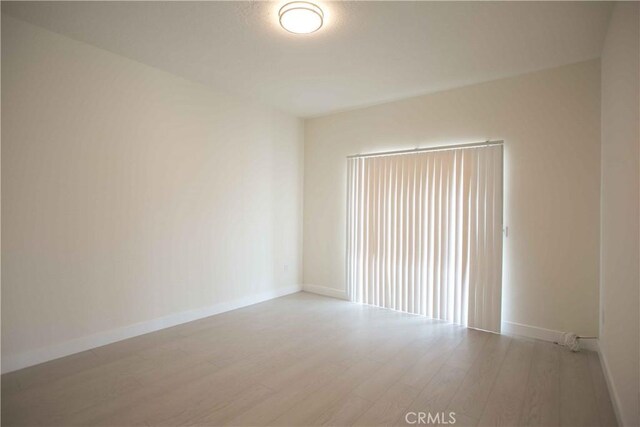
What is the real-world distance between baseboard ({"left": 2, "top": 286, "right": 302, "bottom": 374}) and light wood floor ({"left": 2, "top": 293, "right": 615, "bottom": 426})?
0.32 ft

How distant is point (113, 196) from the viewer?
3213mm

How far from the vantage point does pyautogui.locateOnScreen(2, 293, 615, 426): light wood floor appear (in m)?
2.14

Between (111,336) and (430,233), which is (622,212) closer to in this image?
(430,233)

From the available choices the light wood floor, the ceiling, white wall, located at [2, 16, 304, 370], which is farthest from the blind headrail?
the light wood floor

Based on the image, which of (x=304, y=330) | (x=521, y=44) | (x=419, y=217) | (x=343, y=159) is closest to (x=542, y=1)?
(x=521, y=44)

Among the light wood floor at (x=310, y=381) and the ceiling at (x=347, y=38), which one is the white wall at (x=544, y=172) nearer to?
the ceiling at (x=347, y=38)

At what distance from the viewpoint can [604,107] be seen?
2859mm

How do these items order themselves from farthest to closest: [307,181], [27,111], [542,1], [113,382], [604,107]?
[307,181], [604,107], [27,111], [113,382], [542,1]

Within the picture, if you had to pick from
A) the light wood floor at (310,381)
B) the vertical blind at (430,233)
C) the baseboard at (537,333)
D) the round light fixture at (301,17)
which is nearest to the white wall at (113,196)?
the light wood floor at (310,381)

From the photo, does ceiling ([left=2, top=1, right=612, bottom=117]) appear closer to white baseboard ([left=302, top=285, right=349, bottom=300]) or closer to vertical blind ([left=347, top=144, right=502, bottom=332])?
vertical blind ([left=347, top=144, right=502, bottom=332])

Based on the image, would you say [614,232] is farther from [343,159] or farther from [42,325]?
[42,325]

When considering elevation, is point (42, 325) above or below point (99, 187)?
below

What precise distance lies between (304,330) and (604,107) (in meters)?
3.62

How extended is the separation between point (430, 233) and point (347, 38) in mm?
2464
